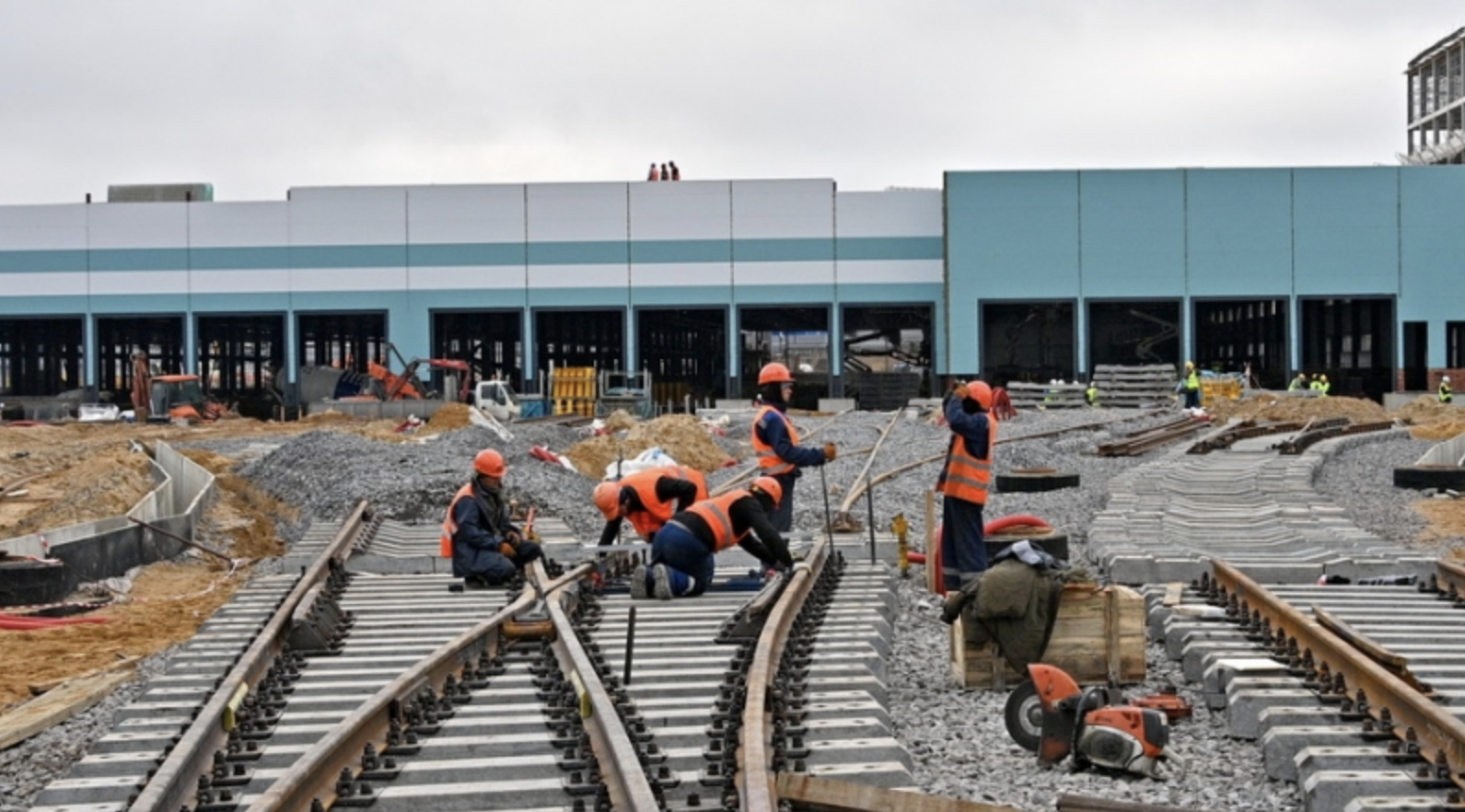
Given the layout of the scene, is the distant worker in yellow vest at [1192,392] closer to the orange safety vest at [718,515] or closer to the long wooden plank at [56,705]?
the orange safety vest at [718,515]

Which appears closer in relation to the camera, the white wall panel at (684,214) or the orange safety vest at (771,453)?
the orange safety vest at (771,453)

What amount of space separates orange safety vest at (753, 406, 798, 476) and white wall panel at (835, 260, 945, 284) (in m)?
41.6

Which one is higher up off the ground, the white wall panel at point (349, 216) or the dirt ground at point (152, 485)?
the white wall panel at point (349, 216)

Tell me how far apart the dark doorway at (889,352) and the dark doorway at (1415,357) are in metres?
15.3

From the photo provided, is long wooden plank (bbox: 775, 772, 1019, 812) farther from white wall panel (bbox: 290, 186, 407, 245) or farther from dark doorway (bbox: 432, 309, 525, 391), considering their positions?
dark doorway (bbox: 432, 309, 525, 391)

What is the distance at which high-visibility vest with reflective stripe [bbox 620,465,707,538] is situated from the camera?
11.2m

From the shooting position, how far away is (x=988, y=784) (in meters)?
6.06

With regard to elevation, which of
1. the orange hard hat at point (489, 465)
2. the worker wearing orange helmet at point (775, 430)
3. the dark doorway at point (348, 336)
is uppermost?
the dark doorway at point (348, 336)

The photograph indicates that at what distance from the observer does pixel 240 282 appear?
5466cm

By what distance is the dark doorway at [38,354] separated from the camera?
198 ft

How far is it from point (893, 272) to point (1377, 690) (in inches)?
1860

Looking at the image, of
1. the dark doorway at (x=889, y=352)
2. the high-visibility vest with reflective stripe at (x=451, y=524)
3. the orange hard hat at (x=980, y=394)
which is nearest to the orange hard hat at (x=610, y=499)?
the high-visibility vest with reflective stripe at (x=451, y=524)

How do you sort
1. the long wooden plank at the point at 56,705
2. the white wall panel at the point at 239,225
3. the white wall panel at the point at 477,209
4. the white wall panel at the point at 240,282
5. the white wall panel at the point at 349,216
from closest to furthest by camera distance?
the long wooden plank at the point at 56,705 < the white wall panel at the point at 477,209 < the white wall panel at the point at 349,216 < the white wall panel at the point at 239,225 < the white wall panel at the point at 240,282

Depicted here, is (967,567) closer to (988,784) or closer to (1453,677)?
(1453,677)
